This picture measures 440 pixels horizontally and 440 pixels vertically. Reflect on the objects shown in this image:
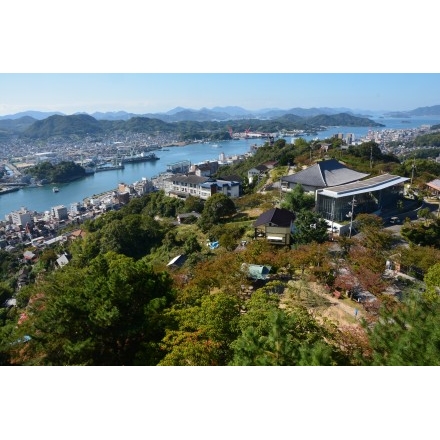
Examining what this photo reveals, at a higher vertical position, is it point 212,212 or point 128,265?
point 128,265

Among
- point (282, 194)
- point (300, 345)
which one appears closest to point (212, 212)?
point (282, 194)

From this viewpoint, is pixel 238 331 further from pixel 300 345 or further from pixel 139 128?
pixel 139 128

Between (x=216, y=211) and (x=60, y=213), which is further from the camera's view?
(x=60, y=213)

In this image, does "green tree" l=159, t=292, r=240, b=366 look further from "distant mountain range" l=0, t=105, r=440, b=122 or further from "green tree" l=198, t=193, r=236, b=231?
"distant mountain range" l=0, t=105, r=440, b=122

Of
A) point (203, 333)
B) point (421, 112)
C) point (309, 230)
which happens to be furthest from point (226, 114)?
point (203, 333)

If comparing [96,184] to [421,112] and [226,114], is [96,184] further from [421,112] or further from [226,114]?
[226,114]

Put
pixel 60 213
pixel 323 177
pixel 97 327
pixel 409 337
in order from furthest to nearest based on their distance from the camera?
pixel 60 213
pixel 323 177
pixel 97 327
pixel 409 337
